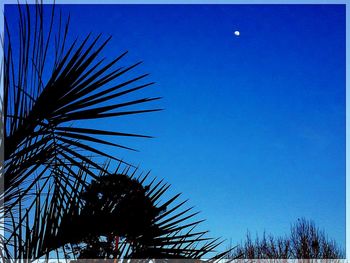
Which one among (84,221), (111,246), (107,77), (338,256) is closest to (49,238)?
(84,221)

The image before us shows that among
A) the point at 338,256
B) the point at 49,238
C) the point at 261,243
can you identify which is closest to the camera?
the point at 49,238

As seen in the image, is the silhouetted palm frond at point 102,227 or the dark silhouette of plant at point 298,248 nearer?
the silhouetted palm frond at point 102,227

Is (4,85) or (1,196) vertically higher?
(4,85)

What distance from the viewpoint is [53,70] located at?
1.04 m

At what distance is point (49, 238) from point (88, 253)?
16cm

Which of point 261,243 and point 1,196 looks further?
point 261,243

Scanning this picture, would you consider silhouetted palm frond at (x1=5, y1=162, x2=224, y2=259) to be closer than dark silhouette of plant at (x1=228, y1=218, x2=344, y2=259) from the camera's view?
Yes

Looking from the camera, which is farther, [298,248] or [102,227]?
[298,248]

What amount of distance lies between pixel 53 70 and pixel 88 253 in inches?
19.0

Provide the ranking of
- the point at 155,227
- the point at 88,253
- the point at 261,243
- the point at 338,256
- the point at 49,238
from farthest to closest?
the point at 261,243 < the point at 338,256 < the point at 155,227 < the point at 88,253 < the point at 49,238

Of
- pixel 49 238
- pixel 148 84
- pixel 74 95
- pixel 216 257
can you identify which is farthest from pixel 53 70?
pixel 216 257

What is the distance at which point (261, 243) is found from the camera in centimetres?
1986

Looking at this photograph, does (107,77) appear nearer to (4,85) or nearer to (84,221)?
(4,85)

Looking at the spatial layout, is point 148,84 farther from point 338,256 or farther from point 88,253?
point 338,256
